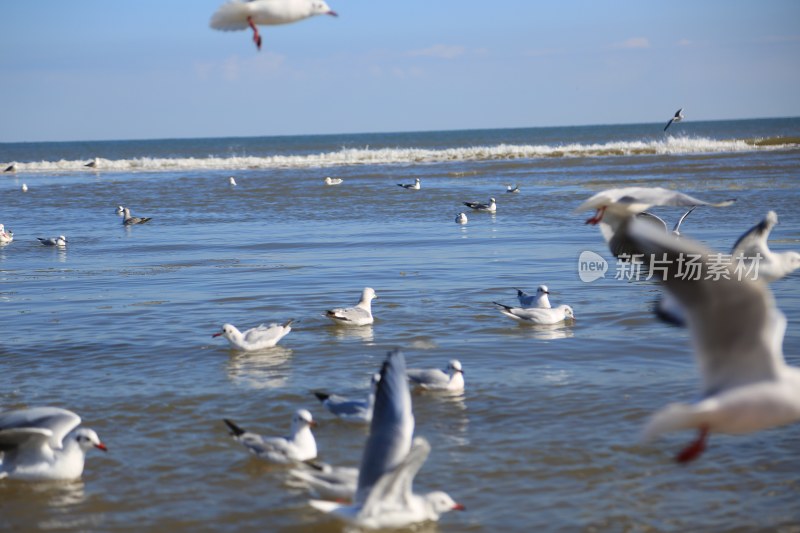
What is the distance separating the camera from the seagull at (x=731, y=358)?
13.8 ft

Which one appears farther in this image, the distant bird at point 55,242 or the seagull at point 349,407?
the distant bird at point 55,242

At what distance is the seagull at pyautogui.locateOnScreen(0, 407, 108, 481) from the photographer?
257 inches

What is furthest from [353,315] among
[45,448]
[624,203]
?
[624,203]

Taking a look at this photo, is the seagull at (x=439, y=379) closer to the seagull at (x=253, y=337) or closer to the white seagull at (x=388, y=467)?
the seagull at (x=253, y=337)

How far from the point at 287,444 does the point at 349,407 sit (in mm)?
909

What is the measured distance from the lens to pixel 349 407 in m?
7.46

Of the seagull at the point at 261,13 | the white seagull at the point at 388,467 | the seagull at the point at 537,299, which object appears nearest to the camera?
the seagull at the point at 261,13

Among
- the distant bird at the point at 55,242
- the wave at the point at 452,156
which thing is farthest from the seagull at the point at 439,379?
the wave at the point at 452,156

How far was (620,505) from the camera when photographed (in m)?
5.89

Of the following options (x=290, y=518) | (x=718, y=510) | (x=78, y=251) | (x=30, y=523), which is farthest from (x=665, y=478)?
(x=78, y=251)

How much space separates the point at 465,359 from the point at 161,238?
12.1 m

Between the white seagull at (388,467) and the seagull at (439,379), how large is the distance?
2611 mm

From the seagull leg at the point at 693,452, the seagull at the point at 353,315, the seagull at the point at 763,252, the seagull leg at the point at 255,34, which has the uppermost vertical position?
the seagull leg at the point at 255,34

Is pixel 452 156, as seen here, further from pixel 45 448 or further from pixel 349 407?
pixel 45 448
